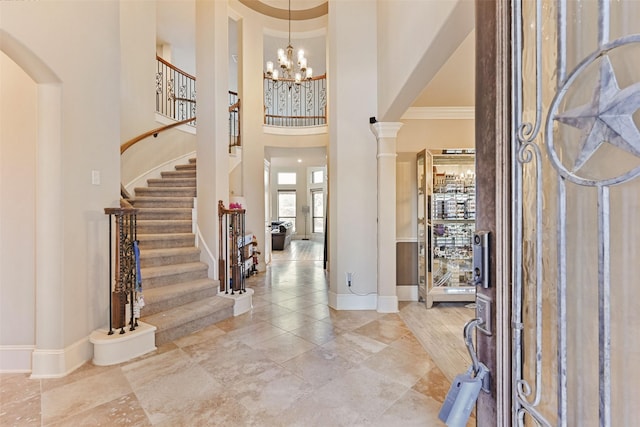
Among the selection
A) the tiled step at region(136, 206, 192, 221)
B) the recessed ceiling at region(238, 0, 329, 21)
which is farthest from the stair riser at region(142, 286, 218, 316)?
the recessed ceiling at region(238, 0, 329, 21)

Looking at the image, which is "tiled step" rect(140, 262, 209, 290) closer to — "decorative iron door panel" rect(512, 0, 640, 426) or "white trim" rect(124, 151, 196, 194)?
"white trim" rect(124, 151, 196, 194)

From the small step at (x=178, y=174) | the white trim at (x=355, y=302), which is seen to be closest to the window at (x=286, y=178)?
the small step at (x=178, y=174)

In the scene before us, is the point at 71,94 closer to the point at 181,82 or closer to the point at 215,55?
the point at 215,55

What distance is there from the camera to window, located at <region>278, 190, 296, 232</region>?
1288 centimetres

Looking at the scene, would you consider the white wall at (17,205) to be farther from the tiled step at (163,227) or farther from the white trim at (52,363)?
the tiled step at (163,227)

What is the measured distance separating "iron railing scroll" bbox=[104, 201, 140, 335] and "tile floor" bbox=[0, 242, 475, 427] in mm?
394

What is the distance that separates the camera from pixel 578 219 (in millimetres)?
715

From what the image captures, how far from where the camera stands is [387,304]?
3.61m

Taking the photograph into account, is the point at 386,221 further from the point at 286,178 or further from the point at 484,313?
the point at 286,178

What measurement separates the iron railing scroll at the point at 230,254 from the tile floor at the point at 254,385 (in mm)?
743

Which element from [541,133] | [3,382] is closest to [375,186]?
[541,133]

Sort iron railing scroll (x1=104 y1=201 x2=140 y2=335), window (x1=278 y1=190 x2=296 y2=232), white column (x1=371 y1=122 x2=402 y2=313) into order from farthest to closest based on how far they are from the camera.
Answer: window (x1=278 y1=190 x2=296 y2=232)
white column (x1=371 y1=122 x2=402 y2=313)
iron railing scroll (x1=104 y1=201 x2=140 y2=335)

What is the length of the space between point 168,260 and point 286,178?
Result: 9.54 meters

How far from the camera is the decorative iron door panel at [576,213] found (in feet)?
2.02
